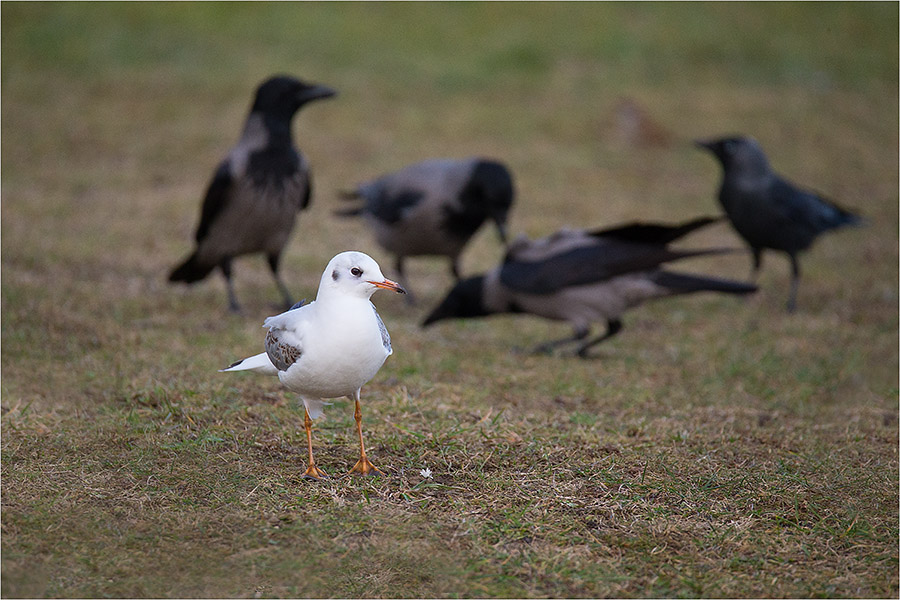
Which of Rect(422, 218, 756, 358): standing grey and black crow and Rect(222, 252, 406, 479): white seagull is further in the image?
Rect(422, 218, 756, 358): standing grey and black crow

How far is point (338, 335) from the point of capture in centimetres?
352

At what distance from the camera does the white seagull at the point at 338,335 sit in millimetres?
3523

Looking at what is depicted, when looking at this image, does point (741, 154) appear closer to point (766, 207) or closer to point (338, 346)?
point (766, 207)

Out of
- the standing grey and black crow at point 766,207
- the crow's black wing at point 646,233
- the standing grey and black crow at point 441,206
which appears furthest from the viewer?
the standing grey and black crow at point 766,207

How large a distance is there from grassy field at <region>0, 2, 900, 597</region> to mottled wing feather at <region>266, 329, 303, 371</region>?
46cm

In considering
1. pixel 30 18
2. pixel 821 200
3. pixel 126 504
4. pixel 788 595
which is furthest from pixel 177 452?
pixel 30 18

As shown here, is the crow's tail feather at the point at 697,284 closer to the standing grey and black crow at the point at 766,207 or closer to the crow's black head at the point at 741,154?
the standing grey and black crow at the point at 766,207

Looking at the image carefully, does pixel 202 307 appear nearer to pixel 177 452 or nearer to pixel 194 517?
pixel 177 452

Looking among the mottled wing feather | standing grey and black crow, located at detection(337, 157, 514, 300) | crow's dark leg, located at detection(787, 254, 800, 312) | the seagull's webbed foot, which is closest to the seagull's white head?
the mottled wing feather

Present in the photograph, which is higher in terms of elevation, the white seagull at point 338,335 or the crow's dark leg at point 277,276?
the white seagull at point 338,335

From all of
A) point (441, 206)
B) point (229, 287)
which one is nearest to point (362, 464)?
point (229, 287)

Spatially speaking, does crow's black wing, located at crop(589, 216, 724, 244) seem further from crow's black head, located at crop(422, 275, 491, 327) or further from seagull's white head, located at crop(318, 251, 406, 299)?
seagull's white head, located at crop(318, 251, 406, 299)

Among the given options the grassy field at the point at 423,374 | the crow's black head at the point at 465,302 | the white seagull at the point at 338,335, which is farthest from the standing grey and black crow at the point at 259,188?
the white seagull at the point at 338,335

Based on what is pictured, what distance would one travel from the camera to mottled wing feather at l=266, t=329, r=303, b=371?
12.0 feet
